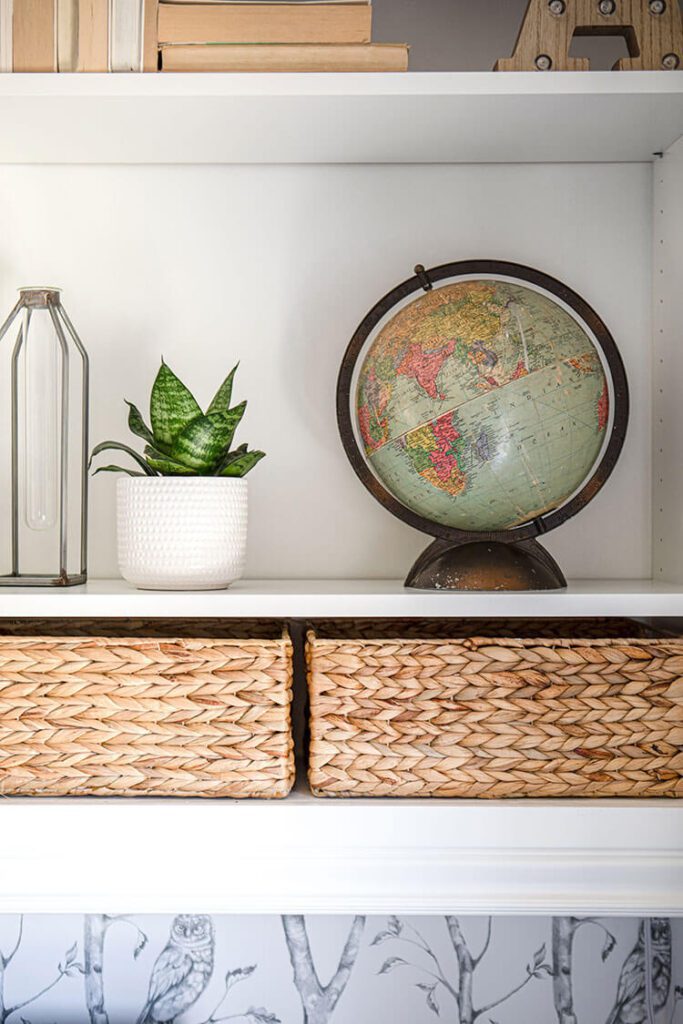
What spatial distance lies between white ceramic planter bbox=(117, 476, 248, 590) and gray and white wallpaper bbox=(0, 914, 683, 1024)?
1.69 ft

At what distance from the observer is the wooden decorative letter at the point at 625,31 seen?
915 mm

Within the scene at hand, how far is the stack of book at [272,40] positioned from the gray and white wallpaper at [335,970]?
0.97 metres

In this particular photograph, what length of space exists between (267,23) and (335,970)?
1.07 meters

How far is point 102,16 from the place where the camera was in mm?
909

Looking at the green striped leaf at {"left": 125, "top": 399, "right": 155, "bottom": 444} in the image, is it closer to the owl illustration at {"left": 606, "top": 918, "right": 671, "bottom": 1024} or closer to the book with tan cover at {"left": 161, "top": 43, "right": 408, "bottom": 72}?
the book with tan cover at {"left": 161, "top": 43, "right": 408, "bottom": 72}

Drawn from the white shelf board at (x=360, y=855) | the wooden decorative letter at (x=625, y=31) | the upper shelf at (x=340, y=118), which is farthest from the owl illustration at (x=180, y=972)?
the wooden decorative letter at (x=625, y=31)

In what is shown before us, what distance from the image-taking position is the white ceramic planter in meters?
0.89

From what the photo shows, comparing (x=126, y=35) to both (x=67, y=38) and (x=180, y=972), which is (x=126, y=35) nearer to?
(x=67, y=38)

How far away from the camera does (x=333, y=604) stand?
840mm

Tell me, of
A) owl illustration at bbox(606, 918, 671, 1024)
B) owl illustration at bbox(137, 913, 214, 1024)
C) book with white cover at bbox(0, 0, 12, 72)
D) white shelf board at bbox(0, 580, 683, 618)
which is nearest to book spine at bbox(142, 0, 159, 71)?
book with white cover at bbox(0, 0, 12, 72)

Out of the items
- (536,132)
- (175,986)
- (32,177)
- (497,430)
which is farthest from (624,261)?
(175,986)

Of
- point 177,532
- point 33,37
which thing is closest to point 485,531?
point 177,532

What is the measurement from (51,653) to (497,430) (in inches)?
18.3

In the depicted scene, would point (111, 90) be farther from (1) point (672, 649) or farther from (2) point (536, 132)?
(1) point (672, 649)
